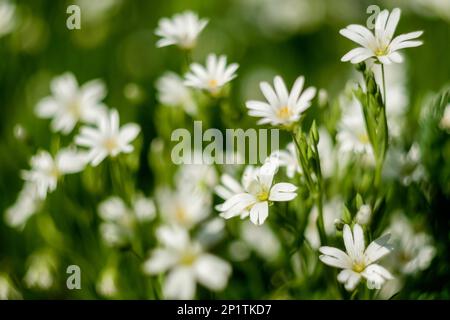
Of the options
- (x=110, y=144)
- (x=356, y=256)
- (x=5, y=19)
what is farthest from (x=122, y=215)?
(x=5, y=19)

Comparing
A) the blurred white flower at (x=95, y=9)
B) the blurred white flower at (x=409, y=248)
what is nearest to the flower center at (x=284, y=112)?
the blurred white flower at (x=409, y=248)

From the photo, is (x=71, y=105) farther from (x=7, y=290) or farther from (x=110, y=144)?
(x=7, y=290)

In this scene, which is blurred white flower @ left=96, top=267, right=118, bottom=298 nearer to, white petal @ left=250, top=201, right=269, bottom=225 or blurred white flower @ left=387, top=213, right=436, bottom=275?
white petal @ left=250, top=201, right=269, bottom=225

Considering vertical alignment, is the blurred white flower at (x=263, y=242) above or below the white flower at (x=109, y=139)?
below

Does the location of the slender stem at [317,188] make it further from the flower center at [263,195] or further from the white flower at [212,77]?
the white flower at [212,77]
